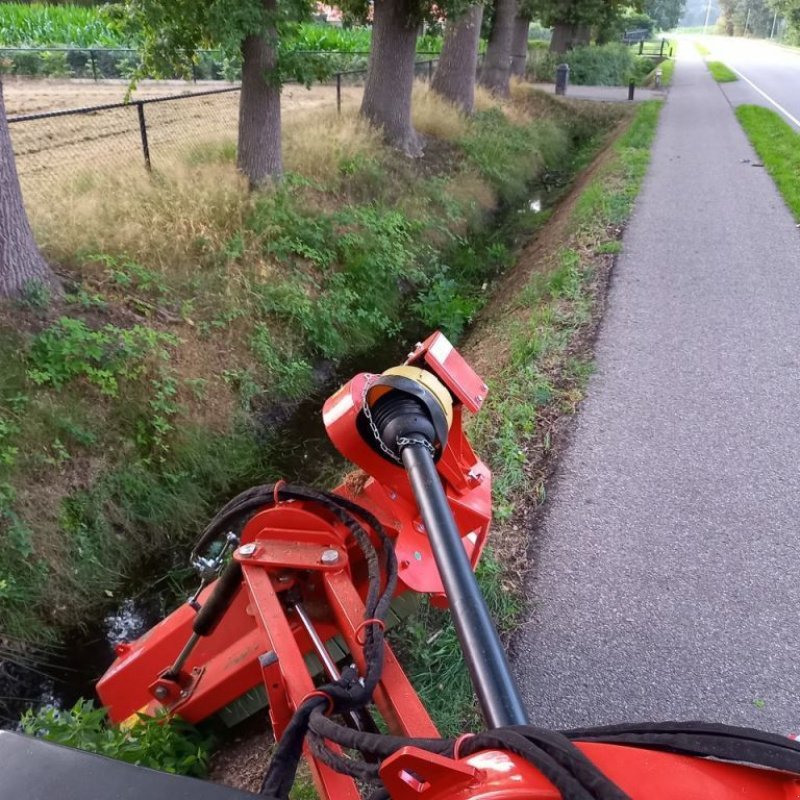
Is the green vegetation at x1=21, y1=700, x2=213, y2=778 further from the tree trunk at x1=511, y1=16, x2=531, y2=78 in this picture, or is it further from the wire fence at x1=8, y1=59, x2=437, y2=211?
the tree trunk at x1=511, y1=16, x2=531, y2=78

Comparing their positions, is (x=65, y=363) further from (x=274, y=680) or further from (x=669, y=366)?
(x=669, y=366)

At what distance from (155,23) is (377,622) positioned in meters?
7.71

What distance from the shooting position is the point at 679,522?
13.1 feet

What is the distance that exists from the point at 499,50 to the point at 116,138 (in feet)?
40.2

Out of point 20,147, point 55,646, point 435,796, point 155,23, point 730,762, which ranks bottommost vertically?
point 55,646

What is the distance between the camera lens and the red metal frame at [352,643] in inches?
46.9

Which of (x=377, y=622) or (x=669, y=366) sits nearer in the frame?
(x=377, y=622)

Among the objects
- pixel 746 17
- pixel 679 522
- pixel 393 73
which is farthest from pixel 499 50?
pixel 746 17

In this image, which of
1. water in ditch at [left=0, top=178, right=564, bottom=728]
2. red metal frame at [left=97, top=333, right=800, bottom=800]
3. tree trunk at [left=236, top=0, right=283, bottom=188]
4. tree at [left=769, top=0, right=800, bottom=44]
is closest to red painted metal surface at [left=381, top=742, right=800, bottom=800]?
red metal frame at [left=97, top=333, right=800, bottom=800]

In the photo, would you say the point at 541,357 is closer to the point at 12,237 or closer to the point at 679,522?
the point at 679,522

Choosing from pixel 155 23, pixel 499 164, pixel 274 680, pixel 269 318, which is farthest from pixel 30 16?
pixel 274 680

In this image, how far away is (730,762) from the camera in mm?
1207

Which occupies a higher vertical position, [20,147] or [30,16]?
[30,16]

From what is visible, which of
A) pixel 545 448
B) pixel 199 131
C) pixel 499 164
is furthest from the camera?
pixel 499 164
